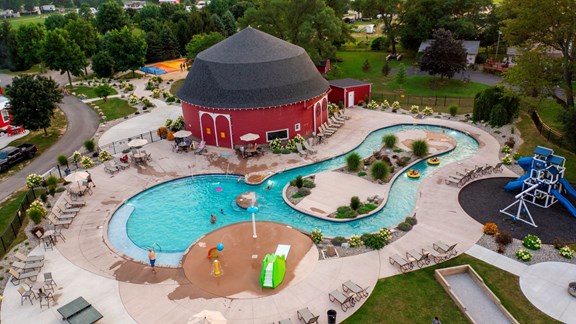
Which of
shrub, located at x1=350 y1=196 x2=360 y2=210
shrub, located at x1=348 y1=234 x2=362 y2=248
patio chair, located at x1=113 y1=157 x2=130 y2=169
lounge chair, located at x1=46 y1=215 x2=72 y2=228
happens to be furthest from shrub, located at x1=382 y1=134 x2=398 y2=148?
lounge chair, located at x1=46 y1=215 x2=72 y2=228

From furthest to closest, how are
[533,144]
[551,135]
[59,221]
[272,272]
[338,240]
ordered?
[551,135] < [533,144] < [59,221] < [338,240] < [272,272]

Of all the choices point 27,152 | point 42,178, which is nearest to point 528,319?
point 42,178

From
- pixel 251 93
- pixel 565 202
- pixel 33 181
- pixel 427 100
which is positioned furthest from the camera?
pixel 427 100

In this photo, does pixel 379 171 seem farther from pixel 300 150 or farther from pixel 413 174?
pixel 300 150

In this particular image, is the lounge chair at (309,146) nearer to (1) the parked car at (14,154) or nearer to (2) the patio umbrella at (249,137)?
(2) the patio umbrella at (249,137)

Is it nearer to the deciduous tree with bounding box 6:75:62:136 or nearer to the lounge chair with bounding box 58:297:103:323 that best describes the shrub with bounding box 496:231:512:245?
the lounge chair with bounding box 58:297:103:323

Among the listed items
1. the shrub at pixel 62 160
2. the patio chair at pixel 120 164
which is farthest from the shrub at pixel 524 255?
the shrub at pixel 62 160

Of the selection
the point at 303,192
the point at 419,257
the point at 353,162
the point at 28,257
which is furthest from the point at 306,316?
the point at 353,162
